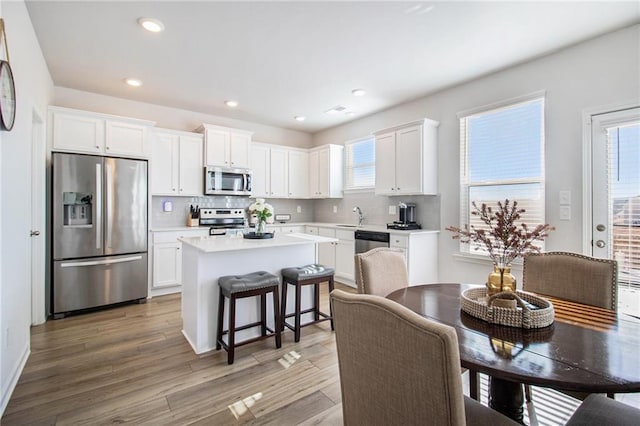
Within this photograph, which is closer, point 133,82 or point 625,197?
point 625,197

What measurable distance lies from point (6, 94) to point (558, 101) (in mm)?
4508

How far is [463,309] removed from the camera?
1.49 metres

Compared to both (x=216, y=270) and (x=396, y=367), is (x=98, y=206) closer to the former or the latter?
(x=216, y=270)

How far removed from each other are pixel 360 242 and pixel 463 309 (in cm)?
302

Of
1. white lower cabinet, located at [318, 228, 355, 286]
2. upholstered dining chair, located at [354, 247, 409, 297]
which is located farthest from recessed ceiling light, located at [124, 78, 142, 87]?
upholstered dining chair, located at [354, 247, 409, 297]

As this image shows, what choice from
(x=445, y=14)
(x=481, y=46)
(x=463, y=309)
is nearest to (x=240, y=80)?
(x=445, y=14)

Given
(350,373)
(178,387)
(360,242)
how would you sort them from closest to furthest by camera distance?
(350,373)
(178,387)
(360,242)

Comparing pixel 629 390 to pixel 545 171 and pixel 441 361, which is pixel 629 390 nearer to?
pixel 441 361

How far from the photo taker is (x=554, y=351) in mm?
1094

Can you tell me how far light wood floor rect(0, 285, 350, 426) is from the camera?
1833mm

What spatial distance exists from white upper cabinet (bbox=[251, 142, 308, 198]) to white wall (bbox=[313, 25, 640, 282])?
2763mm

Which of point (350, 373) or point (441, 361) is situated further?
point (350, 373)

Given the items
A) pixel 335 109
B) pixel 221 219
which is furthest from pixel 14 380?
pixel 335 109

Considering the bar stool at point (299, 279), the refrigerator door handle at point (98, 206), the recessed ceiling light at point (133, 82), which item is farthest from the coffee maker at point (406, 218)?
the recessed ceiling light at point (133, 82)
